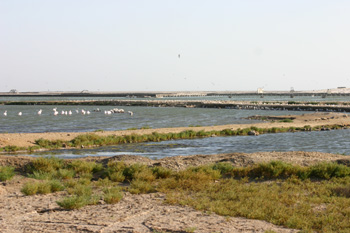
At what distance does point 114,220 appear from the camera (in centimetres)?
1069

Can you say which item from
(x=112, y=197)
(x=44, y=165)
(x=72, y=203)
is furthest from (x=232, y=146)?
(x=72, y=203)

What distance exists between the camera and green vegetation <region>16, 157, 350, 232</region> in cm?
1112

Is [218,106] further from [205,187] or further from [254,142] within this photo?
[205,187]

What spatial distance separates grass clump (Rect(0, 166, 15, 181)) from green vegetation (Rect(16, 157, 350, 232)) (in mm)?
915

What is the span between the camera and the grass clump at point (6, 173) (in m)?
16.1

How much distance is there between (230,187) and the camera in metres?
14.2

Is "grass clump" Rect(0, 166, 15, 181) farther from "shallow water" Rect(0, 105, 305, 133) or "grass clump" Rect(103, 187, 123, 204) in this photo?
"shallow water" Rect(0, 105, 305, 133)

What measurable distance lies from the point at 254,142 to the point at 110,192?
21824 millimetres

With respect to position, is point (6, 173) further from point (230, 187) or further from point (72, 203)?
point (230, 187)

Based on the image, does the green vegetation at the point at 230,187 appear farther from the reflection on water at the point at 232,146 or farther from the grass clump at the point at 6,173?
the reflection on water at the point at 232,146

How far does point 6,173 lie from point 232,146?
1812 centimetres

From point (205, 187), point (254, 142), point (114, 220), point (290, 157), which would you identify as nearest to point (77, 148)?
point (254, 142)

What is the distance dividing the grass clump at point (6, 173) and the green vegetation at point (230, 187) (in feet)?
3.00

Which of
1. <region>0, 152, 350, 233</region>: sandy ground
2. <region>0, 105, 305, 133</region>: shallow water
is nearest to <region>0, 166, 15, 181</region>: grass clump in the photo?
<region>0, 152, 350, 233</region>: sandy ground
